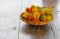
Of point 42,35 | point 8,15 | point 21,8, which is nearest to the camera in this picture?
point 42,35

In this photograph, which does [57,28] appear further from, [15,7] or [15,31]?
[15,7]

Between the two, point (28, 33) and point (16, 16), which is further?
point (16, 16)

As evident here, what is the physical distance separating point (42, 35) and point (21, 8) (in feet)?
1.61

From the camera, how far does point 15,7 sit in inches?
59.8

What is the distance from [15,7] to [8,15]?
0.60ft

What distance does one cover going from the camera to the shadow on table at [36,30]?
3.66 feet

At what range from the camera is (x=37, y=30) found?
1140 mm

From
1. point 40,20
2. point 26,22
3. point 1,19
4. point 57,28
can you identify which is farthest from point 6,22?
point 57,28

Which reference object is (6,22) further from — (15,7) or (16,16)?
(15,7)

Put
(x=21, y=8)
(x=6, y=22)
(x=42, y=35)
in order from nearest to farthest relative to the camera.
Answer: (x=42, y=35)
(x=6, y=22)
(x=21, y=8)

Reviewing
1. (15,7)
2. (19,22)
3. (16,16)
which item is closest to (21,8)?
(15,7)

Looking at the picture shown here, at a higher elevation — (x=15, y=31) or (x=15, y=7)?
(x=15, y=7)

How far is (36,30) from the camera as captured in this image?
1.14 meters

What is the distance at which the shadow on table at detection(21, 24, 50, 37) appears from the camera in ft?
3.66
